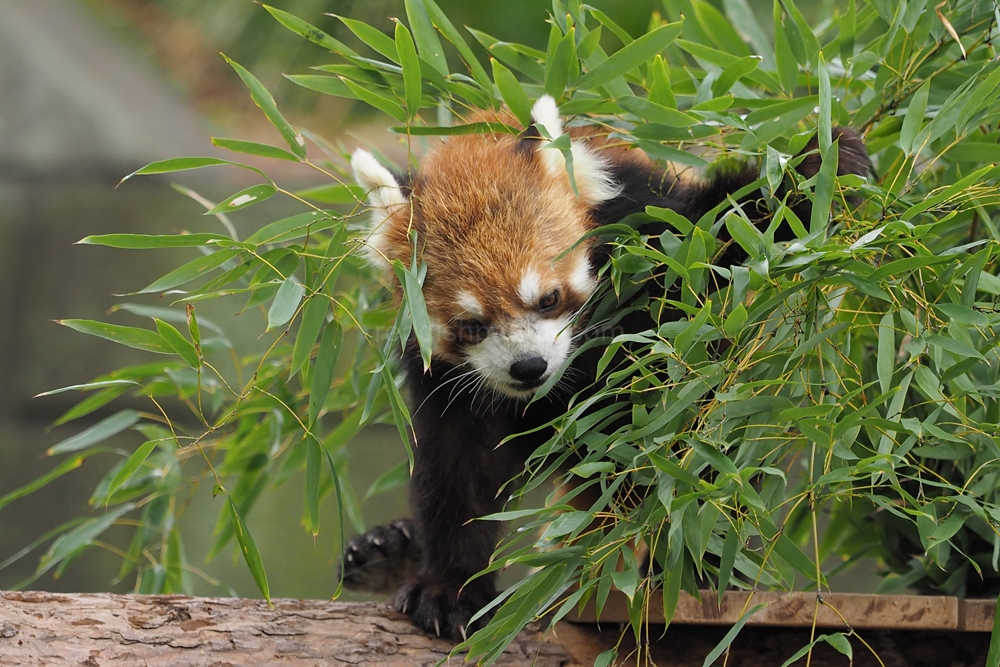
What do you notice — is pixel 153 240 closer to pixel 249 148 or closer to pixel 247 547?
pixel 249 148

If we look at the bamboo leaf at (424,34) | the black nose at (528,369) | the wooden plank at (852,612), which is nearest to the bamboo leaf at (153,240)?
the bamboo leaf at (424,34)

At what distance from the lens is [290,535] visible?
4.22 meters

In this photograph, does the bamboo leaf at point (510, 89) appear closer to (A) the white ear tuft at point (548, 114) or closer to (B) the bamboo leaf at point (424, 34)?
(A) the white ear tuft at point (548, 114)

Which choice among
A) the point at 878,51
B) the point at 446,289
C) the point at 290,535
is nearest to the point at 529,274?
the point at 446,289

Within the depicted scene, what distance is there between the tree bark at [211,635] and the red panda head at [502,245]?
0.55m

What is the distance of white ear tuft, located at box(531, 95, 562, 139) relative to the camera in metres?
1.66

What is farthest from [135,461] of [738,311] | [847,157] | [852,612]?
[847,157]

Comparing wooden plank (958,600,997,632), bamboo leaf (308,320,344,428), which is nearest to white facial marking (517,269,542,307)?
bamboo leaf (308,320,344,428)

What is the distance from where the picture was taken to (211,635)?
4.93ft

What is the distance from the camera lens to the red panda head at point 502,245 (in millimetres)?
1828

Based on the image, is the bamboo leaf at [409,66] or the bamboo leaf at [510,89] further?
the bamboo leaf at [510,89]

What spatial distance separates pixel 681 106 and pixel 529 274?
511mm

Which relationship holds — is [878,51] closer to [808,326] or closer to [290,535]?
[808,326]

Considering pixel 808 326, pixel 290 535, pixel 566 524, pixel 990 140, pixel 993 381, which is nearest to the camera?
pixel 566 524
